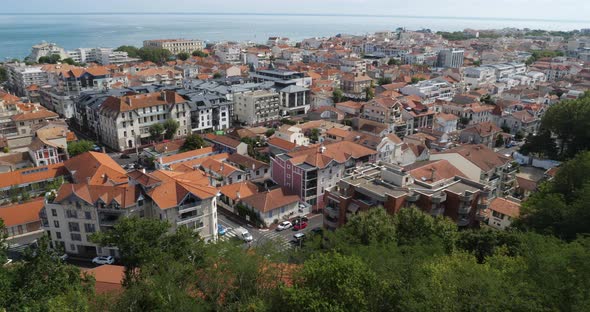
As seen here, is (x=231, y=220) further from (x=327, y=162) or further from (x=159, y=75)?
(x=159, y=75)

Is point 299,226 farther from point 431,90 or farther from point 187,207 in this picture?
point 431,90

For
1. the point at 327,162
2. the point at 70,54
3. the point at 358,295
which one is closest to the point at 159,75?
the point at 70,54

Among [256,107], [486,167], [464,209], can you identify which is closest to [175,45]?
[256,107]

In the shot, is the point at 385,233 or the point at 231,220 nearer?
the point at 385,233

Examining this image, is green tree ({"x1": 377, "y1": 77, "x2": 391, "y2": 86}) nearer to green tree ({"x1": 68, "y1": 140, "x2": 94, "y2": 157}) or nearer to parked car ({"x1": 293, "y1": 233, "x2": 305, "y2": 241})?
green tree ({"x1": 68, "y1": 140, "x2": 94, "y2": 157})

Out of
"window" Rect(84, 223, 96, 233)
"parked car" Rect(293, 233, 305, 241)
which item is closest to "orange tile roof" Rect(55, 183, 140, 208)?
"window" Rect(84, 223, 96, 233)

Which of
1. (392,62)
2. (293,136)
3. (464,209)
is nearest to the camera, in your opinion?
(464,209)
